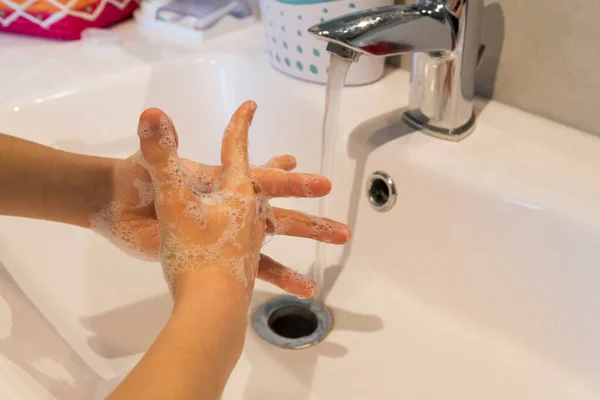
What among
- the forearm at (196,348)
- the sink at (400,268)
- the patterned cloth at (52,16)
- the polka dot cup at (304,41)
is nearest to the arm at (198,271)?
the forearm at (196,348)

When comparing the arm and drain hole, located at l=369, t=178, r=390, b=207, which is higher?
the arm

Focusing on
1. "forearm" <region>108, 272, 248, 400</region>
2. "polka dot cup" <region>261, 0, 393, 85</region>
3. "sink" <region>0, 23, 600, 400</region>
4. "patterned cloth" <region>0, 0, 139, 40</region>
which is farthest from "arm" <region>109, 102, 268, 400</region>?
"patterned cloth" <region>0, 0, 139, 40</region>

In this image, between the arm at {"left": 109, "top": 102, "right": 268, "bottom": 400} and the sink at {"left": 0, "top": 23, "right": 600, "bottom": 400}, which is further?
the sink at {"left": 0, "top": 23, "right": 600, "bottom": 400}

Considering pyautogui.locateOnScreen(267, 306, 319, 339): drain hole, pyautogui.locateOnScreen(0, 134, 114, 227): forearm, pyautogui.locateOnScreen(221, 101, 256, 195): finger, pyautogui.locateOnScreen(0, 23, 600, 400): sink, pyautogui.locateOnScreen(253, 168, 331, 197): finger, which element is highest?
pyautogui.locateOnScreen(221, 101, 256, 195): finger

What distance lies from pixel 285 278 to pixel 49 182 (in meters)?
0.19

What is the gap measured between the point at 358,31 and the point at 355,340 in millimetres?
274

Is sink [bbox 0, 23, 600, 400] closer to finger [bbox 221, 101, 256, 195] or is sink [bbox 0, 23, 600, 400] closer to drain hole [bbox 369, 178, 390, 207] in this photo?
drain hole [bbox 369, 178, 390, 207]

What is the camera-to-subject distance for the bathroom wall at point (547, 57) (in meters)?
0.50

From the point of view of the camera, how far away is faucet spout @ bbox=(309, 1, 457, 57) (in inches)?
17.4

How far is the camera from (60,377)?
372mm

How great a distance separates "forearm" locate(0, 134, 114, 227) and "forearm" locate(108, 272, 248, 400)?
155 millimetres

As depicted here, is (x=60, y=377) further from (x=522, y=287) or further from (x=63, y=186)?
(x=522, y=287)

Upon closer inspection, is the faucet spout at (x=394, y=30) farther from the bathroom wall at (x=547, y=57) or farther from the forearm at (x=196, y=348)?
the forearm at (x=196, y=348)

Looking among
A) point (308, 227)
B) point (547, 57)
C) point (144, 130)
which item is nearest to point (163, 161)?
point (144, 130)
